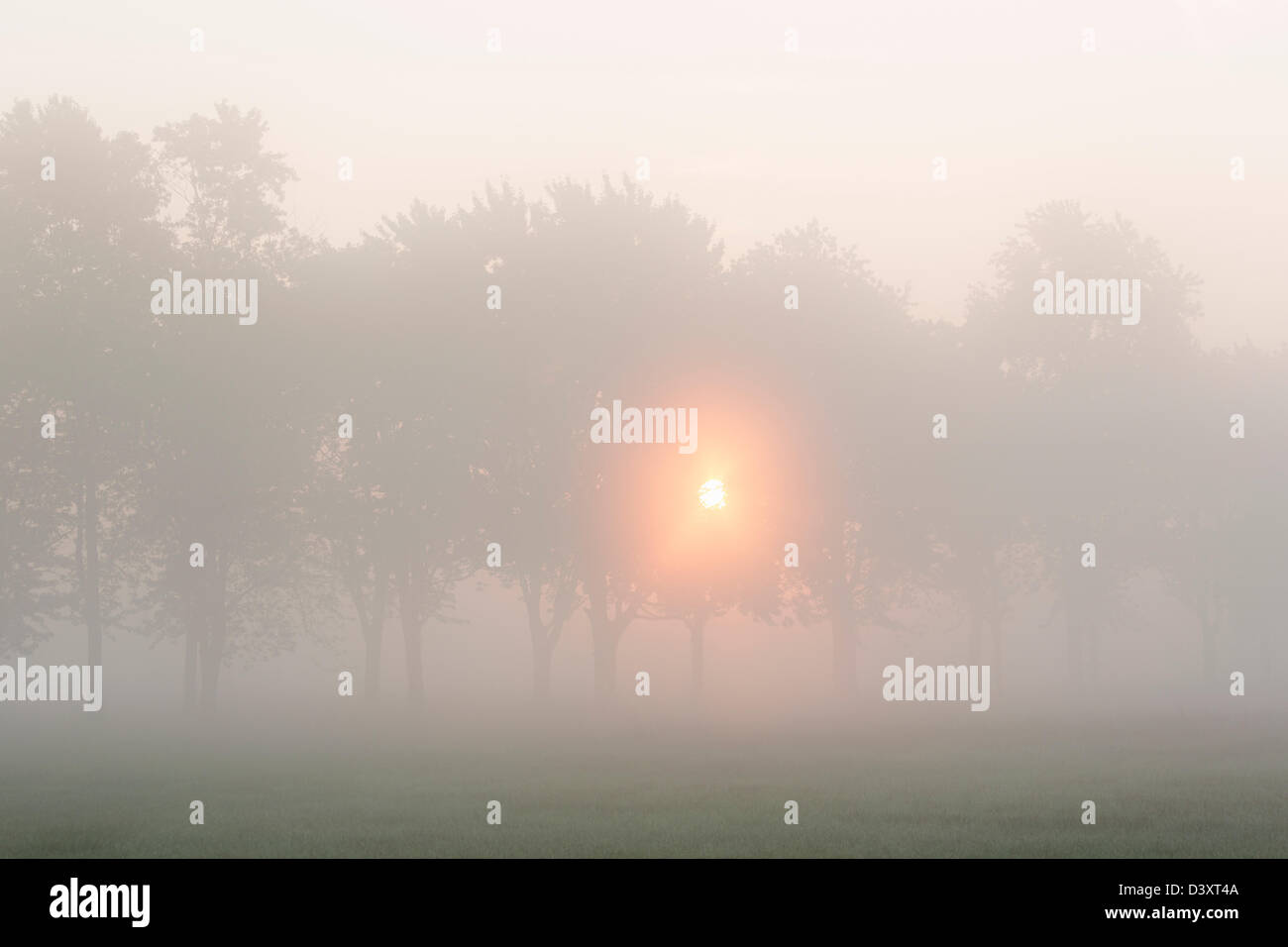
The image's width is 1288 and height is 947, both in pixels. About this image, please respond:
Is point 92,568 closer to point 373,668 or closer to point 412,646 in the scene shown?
point 412,646

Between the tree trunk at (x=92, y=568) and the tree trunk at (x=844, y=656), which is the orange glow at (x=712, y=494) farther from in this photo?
the tree trunk at (x=92, y=568)

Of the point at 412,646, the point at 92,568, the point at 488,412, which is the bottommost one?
the point at 412,646

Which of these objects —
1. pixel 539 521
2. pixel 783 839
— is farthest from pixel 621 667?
pixel 783 839

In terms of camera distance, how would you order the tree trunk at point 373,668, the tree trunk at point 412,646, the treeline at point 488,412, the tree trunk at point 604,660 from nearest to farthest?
the treeline at point 488,412 < the tree trunk at point 604,660 < the tree trunk at point 412,646 < the tree trunk at point 373,668

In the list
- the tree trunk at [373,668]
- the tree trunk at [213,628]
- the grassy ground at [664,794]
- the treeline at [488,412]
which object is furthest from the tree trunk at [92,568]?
the tree trunk at [373,668]

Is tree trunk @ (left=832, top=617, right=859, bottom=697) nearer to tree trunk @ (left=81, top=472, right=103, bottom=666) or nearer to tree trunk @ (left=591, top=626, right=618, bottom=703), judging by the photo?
tree trunk @ (left=591, top=626, right=618, bottom=703)

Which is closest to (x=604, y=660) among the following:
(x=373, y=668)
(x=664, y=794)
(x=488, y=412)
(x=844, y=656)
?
(x=488, y=412)

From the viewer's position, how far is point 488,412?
48.0 meters

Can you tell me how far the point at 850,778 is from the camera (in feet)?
94.4

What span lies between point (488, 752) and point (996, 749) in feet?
47.5

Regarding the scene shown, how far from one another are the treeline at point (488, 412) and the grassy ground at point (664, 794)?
9313mm

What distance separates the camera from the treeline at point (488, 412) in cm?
4556

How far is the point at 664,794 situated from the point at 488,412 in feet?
80.3
